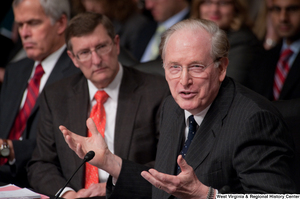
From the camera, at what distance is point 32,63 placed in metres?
3.40

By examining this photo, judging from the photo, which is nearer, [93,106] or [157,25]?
[93,106]

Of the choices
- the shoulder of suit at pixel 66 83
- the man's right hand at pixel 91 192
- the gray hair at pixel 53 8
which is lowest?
the man's right hand at pixel 91 192

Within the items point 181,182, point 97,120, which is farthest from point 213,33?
point 97,120

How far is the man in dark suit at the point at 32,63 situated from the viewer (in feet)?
10.3

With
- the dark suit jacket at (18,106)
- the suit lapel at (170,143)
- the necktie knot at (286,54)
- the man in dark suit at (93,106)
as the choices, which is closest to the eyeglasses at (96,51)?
the man in dark suit at (93,106)

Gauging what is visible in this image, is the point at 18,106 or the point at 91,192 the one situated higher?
the point at 18,106

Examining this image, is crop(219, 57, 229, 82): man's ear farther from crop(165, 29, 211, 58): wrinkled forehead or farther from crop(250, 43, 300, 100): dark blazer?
crop(250, 43, 300, 100): dark blazer

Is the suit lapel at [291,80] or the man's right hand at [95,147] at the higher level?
the man's right hand at [95,147]

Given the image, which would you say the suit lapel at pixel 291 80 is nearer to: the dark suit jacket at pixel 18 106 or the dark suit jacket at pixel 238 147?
the dark suit jacket at pixel 238 147

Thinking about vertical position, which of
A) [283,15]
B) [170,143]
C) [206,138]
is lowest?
[283,15]

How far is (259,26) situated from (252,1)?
1024 mm

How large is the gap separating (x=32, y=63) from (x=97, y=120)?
3.71ft

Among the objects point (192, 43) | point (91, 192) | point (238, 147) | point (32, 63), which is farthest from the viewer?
point (32, 63)

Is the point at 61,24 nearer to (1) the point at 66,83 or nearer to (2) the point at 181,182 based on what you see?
(1) the point at 66,83
